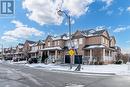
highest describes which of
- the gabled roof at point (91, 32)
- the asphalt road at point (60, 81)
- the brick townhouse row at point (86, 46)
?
the gabled roof at point (91, 32)

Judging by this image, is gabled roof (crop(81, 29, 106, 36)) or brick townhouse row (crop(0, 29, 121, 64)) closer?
brick townhouse row (crop(0, 29, 121, 64))

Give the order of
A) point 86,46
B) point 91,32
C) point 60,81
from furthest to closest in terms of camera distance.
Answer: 1. point 91,32
2. point 86,46
3. point 60,81

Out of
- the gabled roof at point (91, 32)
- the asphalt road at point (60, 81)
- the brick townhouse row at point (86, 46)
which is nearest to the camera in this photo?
the asphalt road at point (60, 81)

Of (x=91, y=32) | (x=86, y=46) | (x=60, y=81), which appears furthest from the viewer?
(x=91, y=32)

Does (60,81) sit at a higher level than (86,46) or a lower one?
lower

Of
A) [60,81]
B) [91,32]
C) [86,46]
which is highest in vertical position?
[91,32]

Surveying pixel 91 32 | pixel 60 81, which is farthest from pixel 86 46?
pixel 60 81

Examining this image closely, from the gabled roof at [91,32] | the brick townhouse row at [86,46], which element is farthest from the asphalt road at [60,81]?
the gabled roof at [91,32]

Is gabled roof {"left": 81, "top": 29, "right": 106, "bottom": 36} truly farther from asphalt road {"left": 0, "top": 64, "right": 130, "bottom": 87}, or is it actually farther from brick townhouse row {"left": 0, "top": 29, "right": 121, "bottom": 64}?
asphalt road {"left": 0, "top": 64, "right": 130, "bottom": 87}

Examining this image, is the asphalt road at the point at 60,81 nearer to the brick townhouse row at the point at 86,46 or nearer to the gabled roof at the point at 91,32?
the brick townhouse row at the point at 86,46

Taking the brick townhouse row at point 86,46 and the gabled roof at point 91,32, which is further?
the gabled roof at point 91,32

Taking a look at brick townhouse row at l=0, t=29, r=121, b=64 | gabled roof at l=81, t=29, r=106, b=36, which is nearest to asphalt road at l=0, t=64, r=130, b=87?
brick townhouse row at l=0, t=29, r=121, b=64

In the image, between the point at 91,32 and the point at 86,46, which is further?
the point at 91,32

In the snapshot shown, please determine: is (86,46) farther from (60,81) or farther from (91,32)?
(60,81)
